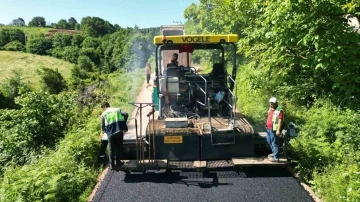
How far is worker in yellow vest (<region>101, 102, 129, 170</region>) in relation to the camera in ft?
21.9

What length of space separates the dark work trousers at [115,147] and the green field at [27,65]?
51.5 m

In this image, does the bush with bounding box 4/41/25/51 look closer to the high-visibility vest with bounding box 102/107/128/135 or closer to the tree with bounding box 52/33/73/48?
the tree with bounding box 52/33/73/48

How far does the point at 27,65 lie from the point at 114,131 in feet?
235

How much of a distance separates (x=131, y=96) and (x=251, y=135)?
40.4 feet

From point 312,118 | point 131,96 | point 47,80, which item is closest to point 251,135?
point 312,118

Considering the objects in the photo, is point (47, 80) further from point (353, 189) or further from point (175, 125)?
point (353, 189)

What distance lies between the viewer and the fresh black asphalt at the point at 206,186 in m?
5.69

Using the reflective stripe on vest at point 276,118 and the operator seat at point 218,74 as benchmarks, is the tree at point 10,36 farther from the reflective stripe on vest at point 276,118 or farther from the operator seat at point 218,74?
the reflective stripe on vest at point 276,118

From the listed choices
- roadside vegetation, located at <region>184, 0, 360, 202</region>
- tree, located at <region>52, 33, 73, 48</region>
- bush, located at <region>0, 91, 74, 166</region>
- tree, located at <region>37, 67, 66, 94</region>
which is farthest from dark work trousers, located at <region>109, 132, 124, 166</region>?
tree, located at <region>52, 33, 73, 48</region>

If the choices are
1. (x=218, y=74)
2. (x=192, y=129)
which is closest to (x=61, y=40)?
(x=218, y=74)

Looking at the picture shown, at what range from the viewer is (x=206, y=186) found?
615 cm

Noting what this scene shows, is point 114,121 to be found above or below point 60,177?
above

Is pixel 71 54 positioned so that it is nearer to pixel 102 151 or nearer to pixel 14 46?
pixel 14 46

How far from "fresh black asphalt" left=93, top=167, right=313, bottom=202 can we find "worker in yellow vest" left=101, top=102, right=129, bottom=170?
1.21ft
